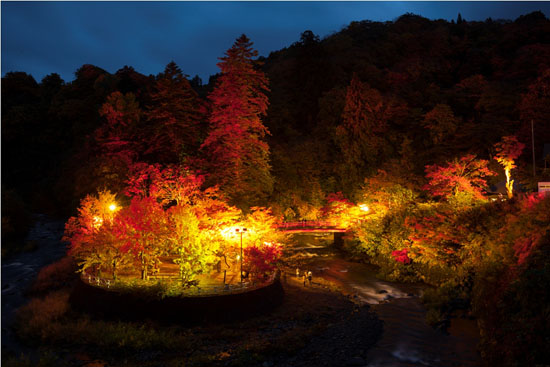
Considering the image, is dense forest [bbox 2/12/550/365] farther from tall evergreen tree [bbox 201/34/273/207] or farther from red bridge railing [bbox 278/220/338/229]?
red bridge railing [bbox 278/220/338/229]

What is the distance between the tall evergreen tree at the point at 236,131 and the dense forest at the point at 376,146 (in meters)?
0.15

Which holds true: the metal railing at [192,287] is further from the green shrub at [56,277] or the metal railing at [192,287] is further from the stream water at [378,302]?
the green shrub at [56,277]

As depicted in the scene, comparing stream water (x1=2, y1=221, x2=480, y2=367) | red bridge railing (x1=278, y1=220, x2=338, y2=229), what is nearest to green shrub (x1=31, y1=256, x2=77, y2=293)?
stream water (x1=2, y1=221, x2=480, y2=367)

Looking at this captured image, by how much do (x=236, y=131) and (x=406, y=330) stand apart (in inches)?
711

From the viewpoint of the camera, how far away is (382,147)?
133 feet

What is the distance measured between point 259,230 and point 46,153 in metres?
41.9

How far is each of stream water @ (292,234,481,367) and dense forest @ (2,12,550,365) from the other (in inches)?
37.1

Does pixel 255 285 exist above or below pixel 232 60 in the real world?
below

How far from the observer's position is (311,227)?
32594 millimetres

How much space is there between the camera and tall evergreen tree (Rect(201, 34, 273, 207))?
27906 millimetres

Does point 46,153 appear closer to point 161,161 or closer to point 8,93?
point 8,93

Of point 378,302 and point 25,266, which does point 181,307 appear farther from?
point 25,266

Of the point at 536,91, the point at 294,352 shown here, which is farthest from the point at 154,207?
the point at 536,91

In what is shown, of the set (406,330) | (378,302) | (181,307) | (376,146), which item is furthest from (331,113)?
(181,307)
